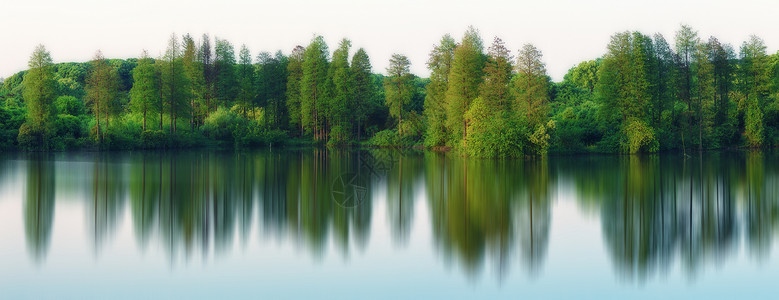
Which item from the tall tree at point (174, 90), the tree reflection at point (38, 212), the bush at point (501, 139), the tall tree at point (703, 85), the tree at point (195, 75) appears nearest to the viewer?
the tree reflection at point (38, 212)

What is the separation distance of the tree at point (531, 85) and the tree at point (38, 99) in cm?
3358

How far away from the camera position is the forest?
142 feet

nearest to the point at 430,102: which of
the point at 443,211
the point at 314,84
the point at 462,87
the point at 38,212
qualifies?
the point at 462,87

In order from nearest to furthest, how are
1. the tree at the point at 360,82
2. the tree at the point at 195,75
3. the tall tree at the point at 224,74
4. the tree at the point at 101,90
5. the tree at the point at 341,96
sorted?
1. the tree at the point at 101,90
2. the tree at the point at 341,96
3. the tree at the point at 360,82
4. the tree at the point at 195,75
5. the tall tree at the point at 224,74

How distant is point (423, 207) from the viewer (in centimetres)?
1563

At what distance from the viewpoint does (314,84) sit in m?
58.4

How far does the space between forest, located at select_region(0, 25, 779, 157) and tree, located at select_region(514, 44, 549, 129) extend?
0.10 meters

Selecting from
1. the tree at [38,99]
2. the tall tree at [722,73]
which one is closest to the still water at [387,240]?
the tree at [38,99]

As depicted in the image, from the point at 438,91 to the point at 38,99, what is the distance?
30.1m

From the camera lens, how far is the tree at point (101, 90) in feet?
151

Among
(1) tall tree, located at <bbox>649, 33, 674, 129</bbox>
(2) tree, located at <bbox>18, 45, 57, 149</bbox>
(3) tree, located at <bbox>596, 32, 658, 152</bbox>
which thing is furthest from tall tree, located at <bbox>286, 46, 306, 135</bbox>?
(1) tall tree, located at <bbox>649, 33, 674, 129</bbox>

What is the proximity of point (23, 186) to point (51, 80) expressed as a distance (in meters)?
28.5

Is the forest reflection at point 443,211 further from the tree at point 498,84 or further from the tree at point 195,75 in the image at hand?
the tree at point 195,75

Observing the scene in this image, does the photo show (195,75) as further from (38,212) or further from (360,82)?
(38,212)
